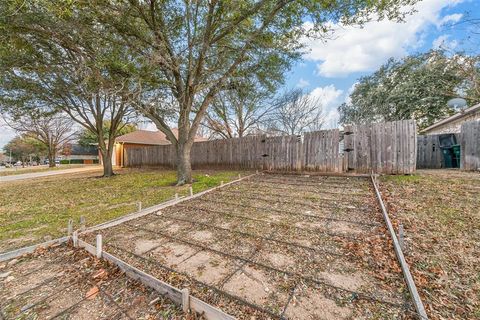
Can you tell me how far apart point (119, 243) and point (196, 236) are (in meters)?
1.06

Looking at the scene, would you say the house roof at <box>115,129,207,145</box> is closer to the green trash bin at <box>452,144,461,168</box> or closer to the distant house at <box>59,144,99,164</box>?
the distant house at <box>59,144,99,164</box>

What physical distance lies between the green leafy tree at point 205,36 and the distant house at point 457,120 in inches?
234

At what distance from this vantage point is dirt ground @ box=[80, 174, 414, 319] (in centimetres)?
167

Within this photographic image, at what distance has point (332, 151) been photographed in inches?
285

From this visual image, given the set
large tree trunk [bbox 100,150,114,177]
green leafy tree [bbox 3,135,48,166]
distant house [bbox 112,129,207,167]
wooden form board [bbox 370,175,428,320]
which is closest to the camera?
wooden form board [bbox 370,175,428,320]

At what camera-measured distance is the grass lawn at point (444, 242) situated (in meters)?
1.61

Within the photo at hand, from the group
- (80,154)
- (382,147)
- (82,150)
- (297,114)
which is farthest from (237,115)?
(80,154)

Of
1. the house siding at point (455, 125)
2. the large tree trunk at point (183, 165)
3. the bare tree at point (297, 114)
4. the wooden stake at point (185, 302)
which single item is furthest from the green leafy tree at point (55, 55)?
the house siding at point (455, 125)

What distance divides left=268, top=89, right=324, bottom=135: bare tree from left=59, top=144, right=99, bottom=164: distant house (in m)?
31.0

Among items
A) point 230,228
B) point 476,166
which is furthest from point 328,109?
point 230,228

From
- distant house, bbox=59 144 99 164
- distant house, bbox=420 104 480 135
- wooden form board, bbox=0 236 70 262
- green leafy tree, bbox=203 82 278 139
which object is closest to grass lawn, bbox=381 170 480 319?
wooden form board, bbox=0 236 70 262

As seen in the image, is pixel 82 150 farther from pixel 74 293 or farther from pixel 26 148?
pixel 74 293

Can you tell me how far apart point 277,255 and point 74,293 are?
2056 millimetres

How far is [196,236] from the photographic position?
3.01m
